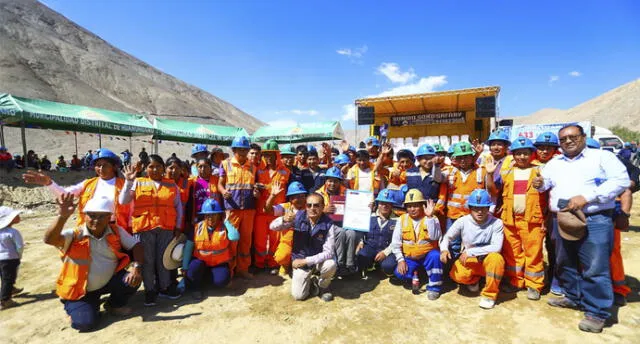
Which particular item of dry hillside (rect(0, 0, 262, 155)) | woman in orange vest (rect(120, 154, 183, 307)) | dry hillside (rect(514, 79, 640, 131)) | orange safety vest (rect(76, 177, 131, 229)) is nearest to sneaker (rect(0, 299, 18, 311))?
orange safety vest (rect(76, 177, 131, 229))

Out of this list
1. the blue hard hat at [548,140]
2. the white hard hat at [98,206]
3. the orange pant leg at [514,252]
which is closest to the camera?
the white hard hat at [98,206]

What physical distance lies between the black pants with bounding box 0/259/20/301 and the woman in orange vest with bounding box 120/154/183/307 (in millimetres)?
1600

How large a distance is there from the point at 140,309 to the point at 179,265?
0.62 m

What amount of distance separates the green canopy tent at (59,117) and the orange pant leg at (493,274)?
1494cm

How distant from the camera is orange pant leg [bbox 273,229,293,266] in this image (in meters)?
4.41

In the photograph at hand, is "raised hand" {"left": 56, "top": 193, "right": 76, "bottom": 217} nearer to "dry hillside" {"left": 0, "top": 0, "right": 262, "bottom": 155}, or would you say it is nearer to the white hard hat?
the white hard hat

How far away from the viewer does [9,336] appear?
315cm

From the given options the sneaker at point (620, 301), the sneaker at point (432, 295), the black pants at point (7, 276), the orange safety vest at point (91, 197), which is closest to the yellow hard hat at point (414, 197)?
the sneaker at point (432, 295)

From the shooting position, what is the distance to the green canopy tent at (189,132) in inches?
626

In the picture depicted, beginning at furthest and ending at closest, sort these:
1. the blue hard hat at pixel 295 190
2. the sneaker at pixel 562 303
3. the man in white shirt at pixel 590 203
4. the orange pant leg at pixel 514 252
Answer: the blue hard hat at pixel 295 190 < the orange pant leg at pixel 514 252 < the sneaker at pixel 562 303 < the man in white shirt at pixel 590 203

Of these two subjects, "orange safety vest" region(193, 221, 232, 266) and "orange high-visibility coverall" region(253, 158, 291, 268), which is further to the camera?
"orange high-visibility coverall" region(253, 158, 291, 268)

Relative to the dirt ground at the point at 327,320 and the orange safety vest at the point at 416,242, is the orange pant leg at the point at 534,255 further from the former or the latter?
A: the orange safety vest at the point at 416,242

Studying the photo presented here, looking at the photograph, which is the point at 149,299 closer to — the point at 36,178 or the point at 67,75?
the point at 36,178

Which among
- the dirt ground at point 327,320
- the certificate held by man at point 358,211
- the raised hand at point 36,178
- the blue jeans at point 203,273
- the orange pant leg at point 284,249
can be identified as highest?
the raised hand at point 36,178
